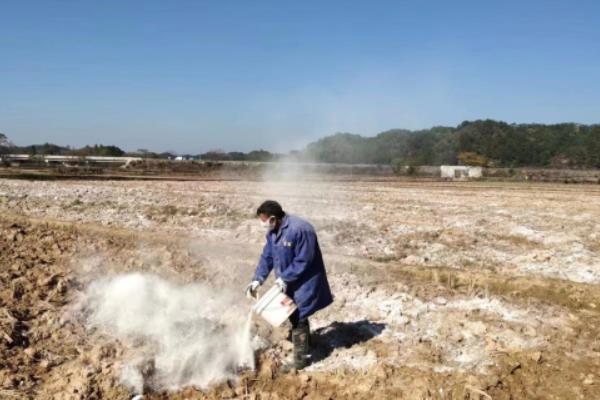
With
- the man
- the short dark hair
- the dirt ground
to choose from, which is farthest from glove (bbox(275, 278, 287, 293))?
the dirt ground

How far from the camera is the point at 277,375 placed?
5.14 metres

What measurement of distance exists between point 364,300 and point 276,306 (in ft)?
7.81

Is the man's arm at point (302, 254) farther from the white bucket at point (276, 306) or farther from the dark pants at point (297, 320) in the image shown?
the dark pants at point (297, 320)

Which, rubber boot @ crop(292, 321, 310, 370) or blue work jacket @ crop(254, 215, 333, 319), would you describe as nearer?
blue work jacket @ crop(254, 215, 333, 319)

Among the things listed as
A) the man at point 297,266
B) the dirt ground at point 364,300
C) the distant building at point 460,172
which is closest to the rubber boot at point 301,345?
the man at point 297,266

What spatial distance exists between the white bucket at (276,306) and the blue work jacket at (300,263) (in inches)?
4.4

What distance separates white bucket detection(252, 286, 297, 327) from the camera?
4.87m

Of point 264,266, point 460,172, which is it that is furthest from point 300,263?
point 460,172

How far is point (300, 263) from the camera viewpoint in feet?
15.7

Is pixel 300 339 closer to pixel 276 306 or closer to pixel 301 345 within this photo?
pixel 301 345

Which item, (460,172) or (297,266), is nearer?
(297,266)

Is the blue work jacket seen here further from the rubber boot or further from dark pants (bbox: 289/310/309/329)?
the rubber boot

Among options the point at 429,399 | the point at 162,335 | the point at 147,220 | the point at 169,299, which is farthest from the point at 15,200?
the point at 429,399

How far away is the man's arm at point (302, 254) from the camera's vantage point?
4.78m
